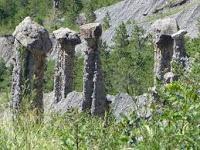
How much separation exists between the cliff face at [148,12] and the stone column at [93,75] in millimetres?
48715

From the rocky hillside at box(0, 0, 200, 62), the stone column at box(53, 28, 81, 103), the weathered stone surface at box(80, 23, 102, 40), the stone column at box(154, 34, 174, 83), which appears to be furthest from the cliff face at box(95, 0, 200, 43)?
the weathered stone surface at box(80, 23, 102, 40)

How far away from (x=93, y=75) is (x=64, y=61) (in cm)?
732

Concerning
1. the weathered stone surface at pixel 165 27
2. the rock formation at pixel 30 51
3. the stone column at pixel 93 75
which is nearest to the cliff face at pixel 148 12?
the weathered stone surface at pixel 165 27

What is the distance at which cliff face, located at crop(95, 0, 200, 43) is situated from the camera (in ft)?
258

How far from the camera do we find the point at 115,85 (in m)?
60.3

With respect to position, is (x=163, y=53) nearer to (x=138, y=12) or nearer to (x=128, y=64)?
(x=128, y=64)

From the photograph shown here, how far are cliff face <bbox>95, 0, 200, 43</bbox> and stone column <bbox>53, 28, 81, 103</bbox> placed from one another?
40.6 m

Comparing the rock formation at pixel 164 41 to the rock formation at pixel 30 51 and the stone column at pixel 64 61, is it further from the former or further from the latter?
the rock formation at pixel 30 51

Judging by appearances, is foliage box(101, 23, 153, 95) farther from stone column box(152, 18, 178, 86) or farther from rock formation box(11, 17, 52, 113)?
rock formation box(11, 17, 52, 113)

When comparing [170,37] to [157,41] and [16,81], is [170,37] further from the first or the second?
[16,81]

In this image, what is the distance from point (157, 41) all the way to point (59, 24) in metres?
82.8

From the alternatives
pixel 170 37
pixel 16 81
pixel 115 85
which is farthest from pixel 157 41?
pixel 115 85

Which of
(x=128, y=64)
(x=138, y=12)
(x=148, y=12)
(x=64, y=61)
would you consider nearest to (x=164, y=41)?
(x=64, y=61)

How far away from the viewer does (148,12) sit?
99.9 m
